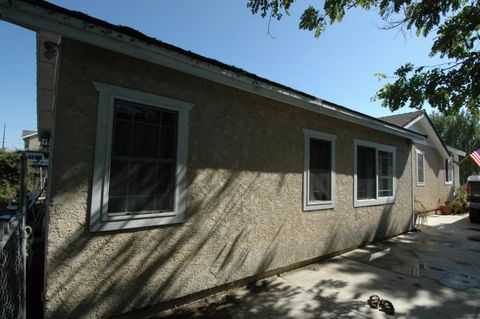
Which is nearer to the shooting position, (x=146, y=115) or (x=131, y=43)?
(x=131, y=43)

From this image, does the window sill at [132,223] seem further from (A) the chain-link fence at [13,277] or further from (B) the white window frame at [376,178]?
(B) the white window frame at [376,178]

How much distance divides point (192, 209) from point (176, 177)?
0.54 metres

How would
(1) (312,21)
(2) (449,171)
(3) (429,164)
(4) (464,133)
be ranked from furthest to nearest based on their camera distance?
(4) (464,133)
(2) (449,171)
(3) (429,164)
(1) (312,21)

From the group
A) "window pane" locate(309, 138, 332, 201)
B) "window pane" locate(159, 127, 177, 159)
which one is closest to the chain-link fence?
"window pane" locate(159, 127, 177, 159)

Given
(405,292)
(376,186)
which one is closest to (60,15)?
(405,292)

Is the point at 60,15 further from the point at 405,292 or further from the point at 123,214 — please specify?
the point at 405,292

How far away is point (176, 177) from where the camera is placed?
3.75 metres

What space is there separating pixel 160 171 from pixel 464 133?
123ft

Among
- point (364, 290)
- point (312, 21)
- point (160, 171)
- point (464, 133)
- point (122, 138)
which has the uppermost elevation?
point (464, 133)

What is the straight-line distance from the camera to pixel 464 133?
3052 cm

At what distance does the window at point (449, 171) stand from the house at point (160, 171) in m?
15.4

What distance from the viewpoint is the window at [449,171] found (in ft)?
55.1

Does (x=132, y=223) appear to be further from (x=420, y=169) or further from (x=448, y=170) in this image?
(x=448, y=170)

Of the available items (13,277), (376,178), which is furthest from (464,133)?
(13,277)
